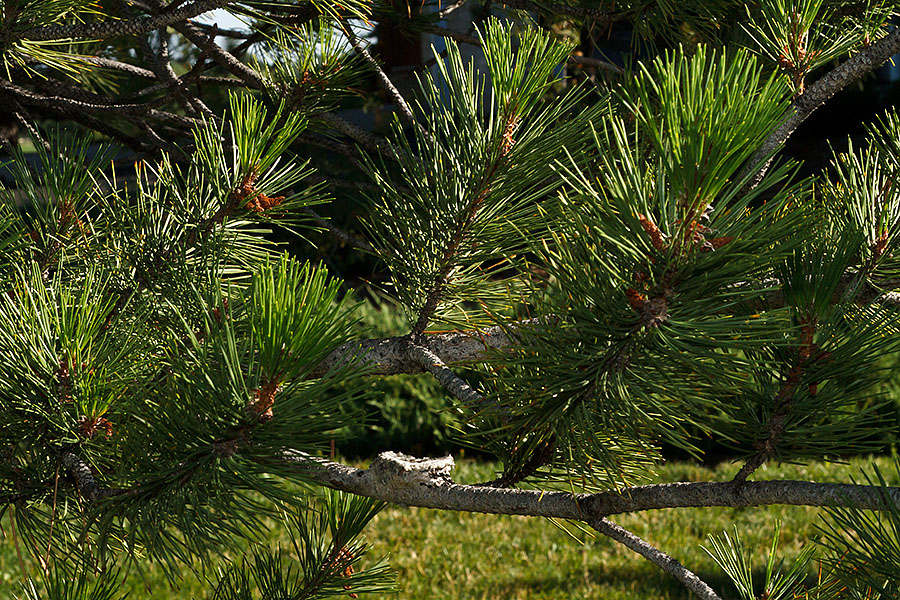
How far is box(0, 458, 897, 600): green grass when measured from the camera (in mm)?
3676

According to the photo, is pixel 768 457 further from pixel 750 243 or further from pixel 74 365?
pixel 74 365

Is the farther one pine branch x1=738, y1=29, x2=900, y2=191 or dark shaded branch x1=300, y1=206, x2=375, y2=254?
dark shaded branch x1=300, y1=206, x2=375, y2=254

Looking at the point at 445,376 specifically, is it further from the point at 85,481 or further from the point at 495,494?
the point at 85,481

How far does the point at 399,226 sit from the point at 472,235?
10 cm

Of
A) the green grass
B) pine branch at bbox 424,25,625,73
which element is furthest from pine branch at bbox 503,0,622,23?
the green grass

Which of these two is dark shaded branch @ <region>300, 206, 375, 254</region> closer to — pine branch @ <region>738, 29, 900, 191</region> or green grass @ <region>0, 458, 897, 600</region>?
pine branch @ <region>738, 29, 900, 191</region>

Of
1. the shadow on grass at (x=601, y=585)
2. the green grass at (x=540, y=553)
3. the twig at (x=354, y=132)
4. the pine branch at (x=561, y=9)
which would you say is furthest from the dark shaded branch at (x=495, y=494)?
the shadow on grass at (x=601, y=585)

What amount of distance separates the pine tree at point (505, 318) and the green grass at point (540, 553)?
2584 mm

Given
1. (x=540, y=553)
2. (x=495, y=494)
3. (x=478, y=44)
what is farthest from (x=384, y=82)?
(x=540, y=553)

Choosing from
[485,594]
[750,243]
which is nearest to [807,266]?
[750,243]

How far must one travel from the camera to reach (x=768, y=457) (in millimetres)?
898

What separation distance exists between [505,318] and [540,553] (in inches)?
132

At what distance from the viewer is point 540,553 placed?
13.3 feet

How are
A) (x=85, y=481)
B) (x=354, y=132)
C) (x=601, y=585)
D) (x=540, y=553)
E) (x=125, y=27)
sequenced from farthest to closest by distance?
(x=540, y=553)
(x=601, y=585)
(x=354, y=132)
(x=125, y=27)
(x=85, y=481)
